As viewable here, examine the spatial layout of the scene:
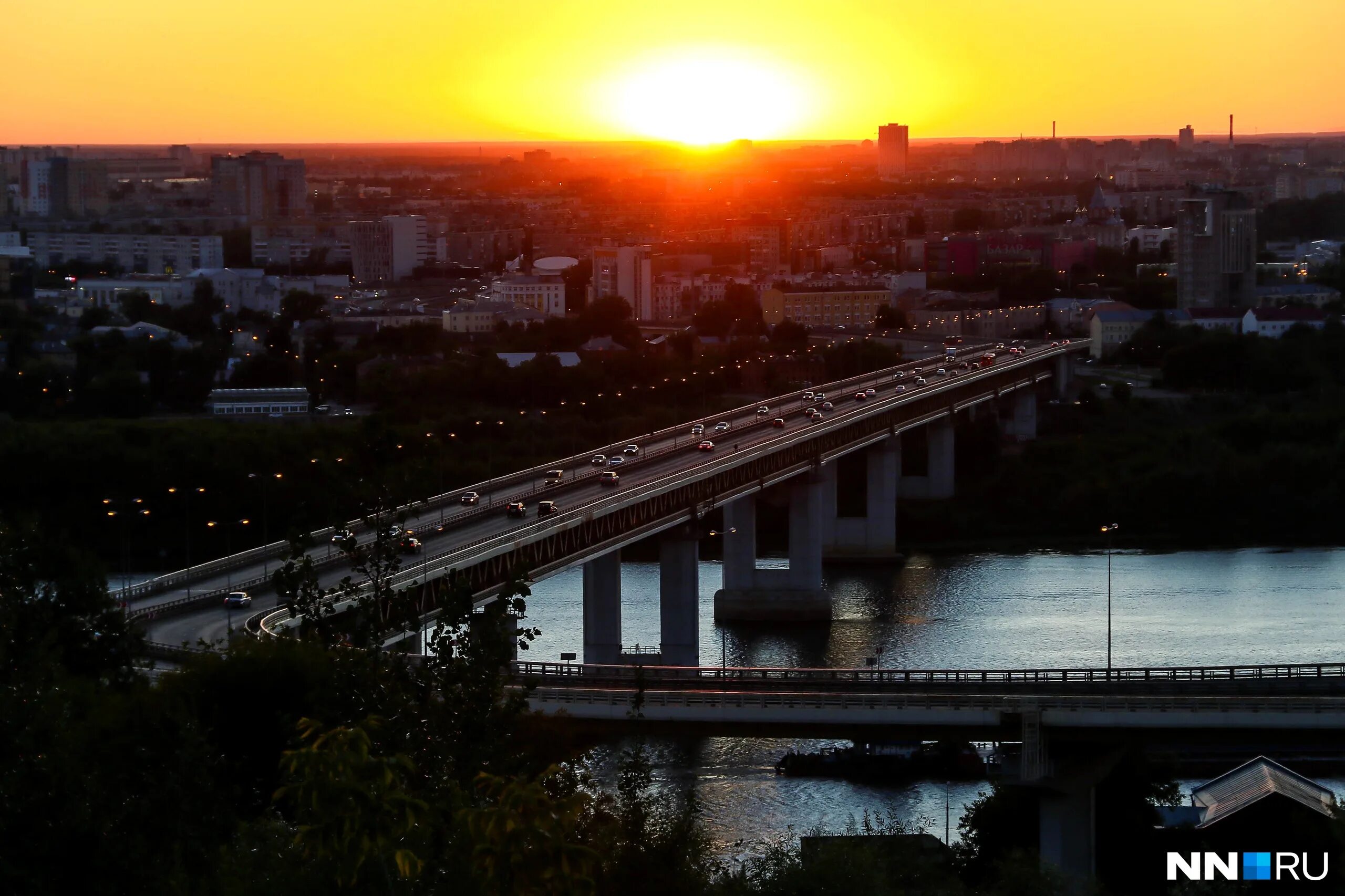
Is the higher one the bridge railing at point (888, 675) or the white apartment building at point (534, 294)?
the white apartment building at point (534, 294)

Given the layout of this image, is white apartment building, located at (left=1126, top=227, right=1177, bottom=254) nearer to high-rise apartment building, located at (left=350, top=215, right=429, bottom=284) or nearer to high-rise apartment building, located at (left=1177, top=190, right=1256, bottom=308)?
high-rise apartment building, located at (left=1177, top=190, right=1256, bottom=308)

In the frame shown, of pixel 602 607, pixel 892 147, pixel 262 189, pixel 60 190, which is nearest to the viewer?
pixel 602 607

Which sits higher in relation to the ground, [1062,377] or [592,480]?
[592,480]

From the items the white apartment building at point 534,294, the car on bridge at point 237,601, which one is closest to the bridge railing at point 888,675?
the car on bridge at point 237,601

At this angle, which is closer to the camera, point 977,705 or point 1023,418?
point 977,705

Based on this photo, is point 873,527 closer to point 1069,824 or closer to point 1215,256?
point 1069,824

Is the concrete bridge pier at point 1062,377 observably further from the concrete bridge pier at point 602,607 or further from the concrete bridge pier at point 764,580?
the concrete bridge pier at point 602,607

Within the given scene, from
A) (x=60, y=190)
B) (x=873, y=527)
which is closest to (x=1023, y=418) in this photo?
(x=873, y=527)
